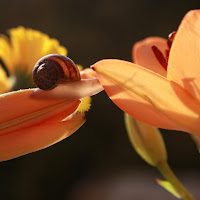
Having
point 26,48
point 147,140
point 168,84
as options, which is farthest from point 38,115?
point 26,48

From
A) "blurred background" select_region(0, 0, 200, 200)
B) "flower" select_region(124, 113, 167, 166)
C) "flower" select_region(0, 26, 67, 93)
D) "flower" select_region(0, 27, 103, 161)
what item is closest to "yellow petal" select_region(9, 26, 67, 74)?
"flower" select_region(0, 26, 67, 93)

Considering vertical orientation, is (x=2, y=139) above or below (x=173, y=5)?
above

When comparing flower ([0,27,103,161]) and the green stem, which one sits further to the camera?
the green stem

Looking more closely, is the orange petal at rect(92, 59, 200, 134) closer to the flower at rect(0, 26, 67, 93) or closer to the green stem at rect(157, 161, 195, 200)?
the green stem at rect(157, 161, 195, 200)

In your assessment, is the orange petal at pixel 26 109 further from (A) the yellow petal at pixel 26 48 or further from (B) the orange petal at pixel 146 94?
(A) the yellow petal at pixel 26 48

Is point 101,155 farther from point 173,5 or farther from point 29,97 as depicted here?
point 29,97

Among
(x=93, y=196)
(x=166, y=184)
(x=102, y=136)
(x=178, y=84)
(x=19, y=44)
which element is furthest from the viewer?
(x=102, y=136)

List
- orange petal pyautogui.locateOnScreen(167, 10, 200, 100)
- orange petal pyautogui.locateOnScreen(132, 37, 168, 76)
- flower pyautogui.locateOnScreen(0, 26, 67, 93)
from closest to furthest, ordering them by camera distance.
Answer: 1. orange petal pyautogui.locateOnScreen(167, 10, 200, 100)
2. orange petal pyautogui.locateOnScreen(132, 37, 168, 76)
3. flower pyautogui.locateOnScreen(0, 26, 67, 93)

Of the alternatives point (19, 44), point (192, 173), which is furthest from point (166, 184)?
point (192, 173)
